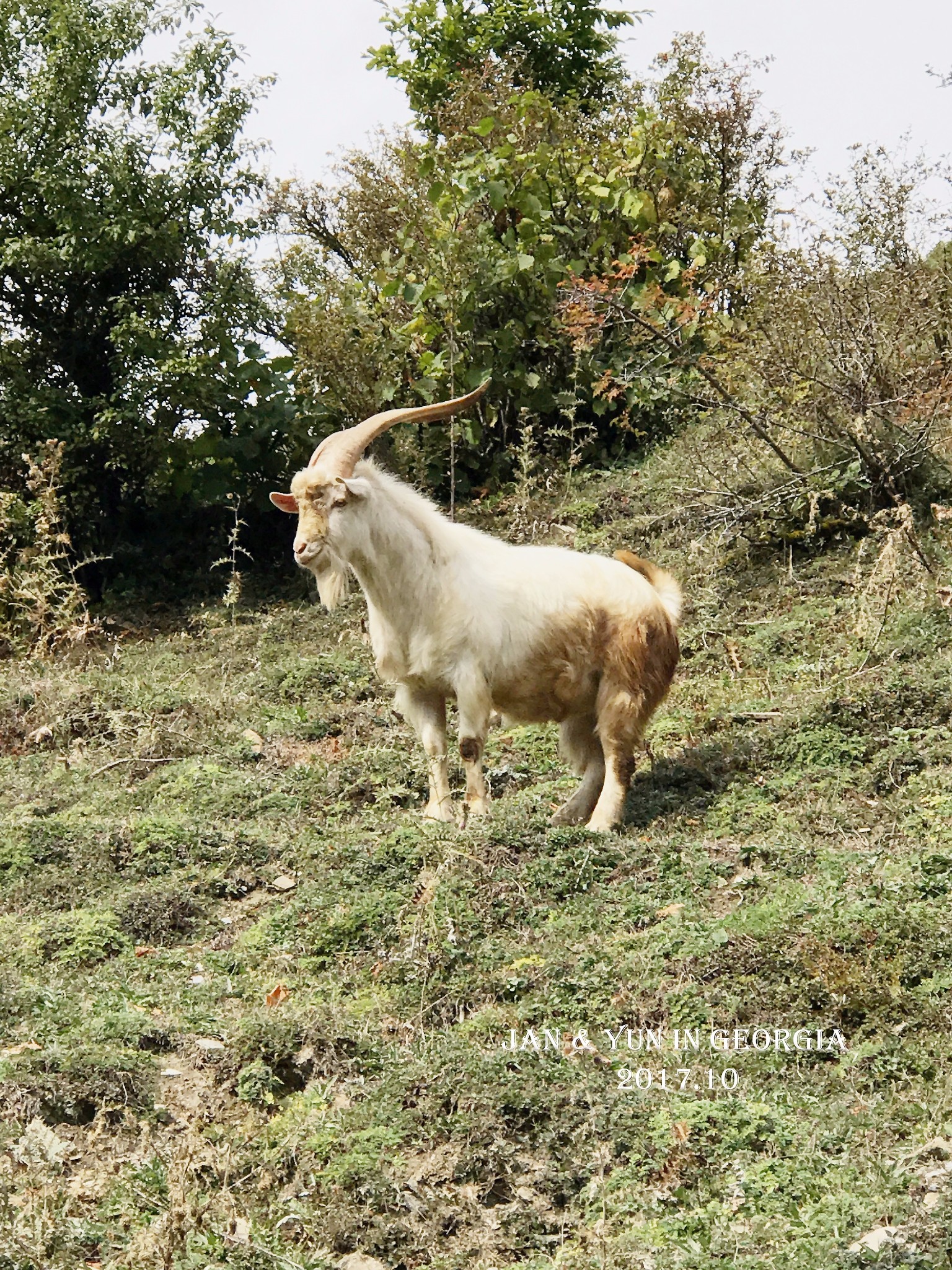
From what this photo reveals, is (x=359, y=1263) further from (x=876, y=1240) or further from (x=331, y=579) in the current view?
(x=331, y=579)

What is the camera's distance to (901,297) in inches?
425

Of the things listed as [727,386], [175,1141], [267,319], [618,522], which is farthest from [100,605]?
[175,1141]

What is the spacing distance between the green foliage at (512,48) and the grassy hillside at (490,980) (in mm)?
10276

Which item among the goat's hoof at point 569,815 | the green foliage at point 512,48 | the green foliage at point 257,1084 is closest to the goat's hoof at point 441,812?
the goat's hoof at point 569,815

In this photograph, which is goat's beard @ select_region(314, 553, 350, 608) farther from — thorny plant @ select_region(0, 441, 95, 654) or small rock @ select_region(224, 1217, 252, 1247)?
thorny plant @ select_region(0, 441, 95, 654)

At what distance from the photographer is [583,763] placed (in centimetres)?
804

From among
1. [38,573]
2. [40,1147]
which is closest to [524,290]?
[38,573]

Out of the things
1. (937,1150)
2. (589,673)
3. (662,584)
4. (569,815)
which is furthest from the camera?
(662,584)

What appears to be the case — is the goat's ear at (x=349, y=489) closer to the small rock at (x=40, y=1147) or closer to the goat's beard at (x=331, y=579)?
the goat's beard at (x=331, y=579)

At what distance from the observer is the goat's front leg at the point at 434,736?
299 inches

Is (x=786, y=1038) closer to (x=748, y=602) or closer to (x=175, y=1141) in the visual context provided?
(x=175, y=1141)

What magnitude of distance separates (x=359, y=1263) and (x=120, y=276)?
36.7 ft

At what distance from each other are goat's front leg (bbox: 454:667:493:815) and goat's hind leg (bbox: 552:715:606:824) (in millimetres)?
496

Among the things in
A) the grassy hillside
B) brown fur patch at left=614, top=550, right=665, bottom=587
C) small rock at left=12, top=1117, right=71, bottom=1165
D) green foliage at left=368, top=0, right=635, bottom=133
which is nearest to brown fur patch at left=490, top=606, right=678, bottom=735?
brown fur patch at left=614, top=550, right=665, bottom=587
